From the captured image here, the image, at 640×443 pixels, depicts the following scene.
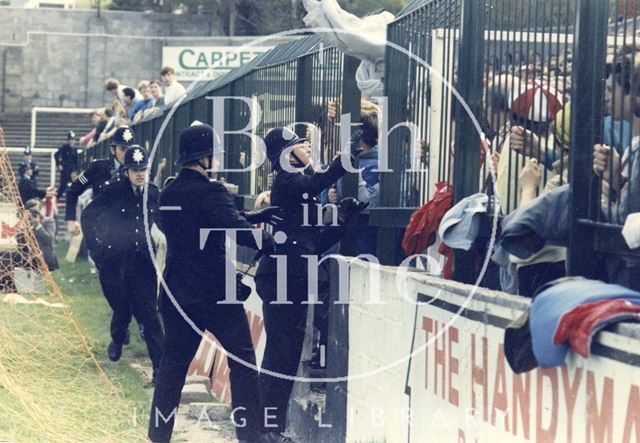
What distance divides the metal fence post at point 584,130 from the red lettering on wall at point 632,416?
48.3 inches

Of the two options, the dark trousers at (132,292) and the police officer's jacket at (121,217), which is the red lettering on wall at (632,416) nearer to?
the dark trousers at (132,292)

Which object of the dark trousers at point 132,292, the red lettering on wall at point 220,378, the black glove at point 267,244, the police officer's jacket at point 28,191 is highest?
the black glove at point 267,244

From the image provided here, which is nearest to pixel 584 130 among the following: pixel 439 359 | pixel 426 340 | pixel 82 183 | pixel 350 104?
pixel 439 359

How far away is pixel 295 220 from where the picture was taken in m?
9.30

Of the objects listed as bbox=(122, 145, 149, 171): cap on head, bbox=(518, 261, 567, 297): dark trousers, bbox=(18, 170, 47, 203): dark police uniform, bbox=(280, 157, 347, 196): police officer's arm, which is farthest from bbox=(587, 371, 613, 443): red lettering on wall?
bbox=(18, 170, 47, 203): dark police uniform

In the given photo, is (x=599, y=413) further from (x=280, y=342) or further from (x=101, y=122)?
(x=101, y=122)

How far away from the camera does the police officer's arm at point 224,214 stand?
8.84 m

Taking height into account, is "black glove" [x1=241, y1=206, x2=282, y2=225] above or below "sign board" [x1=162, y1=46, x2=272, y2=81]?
below

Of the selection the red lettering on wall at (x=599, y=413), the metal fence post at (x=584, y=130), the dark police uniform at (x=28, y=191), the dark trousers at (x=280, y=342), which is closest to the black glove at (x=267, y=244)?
the dark trousers at (x=280, y=342)

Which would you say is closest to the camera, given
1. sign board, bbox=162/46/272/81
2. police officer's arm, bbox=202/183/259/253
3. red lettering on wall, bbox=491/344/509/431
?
red lettering on wall, bbox=491/344/509/431

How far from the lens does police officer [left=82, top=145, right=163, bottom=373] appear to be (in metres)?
13.0

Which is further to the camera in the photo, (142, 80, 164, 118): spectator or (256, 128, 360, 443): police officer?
(142, 80, 164, 118): spectator

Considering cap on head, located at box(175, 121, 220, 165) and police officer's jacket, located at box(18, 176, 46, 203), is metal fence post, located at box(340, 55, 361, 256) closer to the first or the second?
cap on head, located at box(175, 121, 220, 165)

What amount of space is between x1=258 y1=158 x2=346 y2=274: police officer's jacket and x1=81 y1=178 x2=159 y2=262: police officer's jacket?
392 cm
